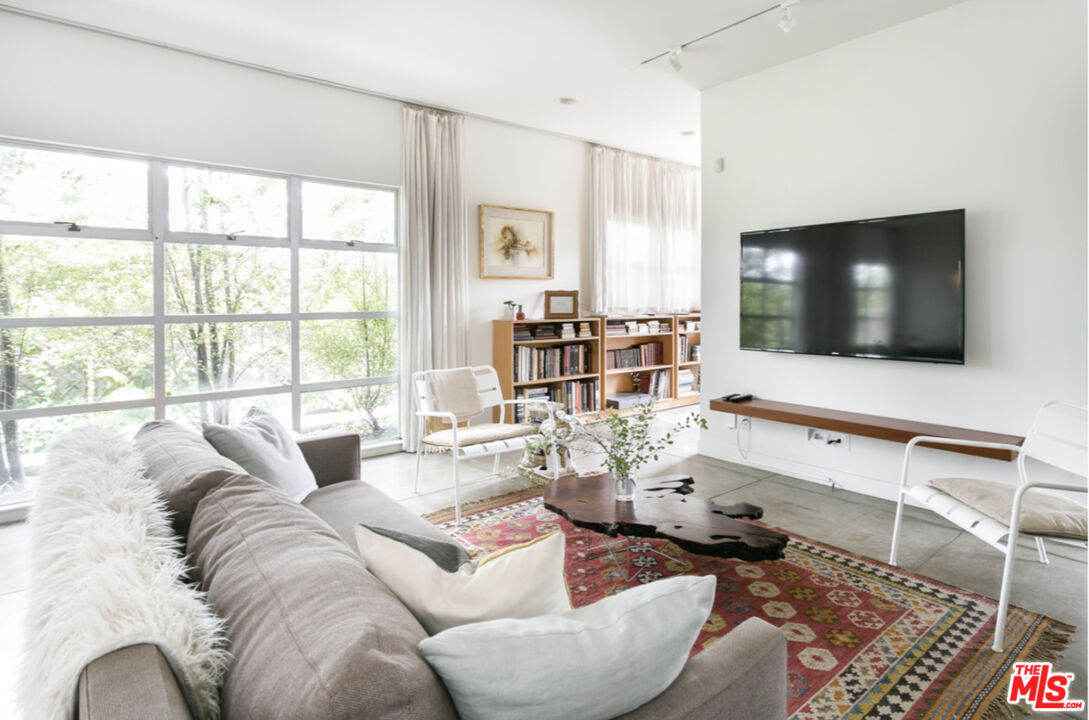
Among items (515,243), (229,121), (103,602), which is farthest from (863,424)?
(229,121)

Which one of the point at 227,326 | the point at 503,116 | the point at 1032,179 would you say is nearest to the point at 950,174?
the point at 1032,179

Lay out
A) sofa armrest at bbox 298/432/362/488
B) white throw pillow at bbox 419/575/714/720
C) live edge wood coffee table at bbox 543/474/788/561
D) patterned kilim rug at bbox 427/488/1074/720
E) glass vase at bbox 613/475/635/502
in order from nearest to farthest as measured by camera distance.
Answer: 1. white throw pillow at bbox 419/575/714/720
2. patterned kilim rug at bbox 427/488/1074/720
3. live edge wood coffee table at bbox 543/474/788/561
4. glass vase at bbox 613/475/635/502
5. sofa armrest at bbox 298/432/362/488

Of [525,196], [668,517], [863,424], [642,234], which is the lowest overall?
[668,517]

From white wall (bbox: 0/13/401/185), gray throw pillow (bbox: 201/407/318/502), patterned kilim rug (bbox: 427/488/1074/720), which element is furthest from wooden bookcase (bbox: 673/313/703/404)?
gray throw pillow (bbox: 201/407/318/502)

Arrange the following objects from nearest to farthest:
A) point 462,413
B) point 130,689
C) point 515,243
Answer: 1. point 130,689
2. point 462,413
3. point 515,243

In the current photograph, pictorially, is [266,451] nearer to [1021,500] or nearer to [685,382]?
[1021,500]

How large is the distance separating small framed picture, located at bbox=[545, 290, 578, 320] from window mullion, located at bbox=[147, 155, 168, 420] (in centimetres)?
312

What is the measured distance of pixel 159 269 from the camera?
150 inches

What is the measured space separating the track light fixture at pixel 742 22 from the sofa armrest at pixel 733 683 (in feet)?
10.7

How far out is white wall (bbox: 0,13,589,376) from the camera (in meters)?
3.35

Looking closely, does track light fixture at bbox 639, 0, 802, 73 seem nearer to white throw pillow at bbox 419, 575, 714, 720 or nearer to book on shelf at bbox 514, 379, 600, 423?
book on shelf at bbox 514, 379, 600, 423

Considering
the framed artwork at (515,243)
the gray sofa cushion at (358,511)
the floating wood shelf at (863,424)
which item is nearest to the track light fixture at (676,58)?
the framed artwork at (515,243)

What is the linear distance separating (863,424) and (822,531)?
29.1 inches

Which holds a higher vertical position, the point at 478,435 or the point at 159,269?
the point at 159,269
